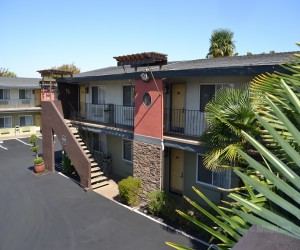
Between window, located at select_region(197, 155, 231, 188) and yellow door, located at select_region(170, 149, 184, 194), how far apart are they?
1.18 meters

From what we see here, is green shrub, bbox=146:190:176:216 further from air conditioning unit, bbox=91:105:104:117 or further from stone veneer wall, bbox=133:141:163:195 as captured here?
air conditioning unit, bbox=91:105:104:117

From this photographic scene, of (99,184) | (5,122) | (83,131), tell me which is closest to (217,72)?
(99,184)

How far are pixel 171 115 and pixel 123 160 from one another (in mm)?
5638

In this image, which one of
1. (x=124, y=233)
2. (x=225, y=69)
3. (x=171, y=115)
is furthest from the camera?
(x=171, y=115)

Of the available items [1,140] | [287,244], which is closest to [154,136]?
[287,244]

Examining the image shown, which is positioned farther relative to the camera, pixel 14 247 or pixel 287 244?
pixel 14 247

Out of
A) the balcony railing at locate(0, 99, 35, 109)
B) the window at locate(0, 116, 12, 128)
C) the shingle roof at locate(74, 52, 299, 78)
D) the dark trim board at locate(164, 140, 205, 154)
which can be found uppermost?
the shingle roof at locate(74, 52, 299, 78)

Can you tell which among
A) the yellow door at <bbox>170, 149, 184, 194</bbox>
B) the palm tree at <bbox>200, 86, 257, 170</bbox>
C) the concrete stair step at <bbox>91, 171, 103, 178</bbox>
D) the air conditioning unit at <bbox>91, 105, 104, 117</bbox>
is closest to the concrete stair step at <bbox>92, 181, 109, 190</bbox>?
the concrete stair step at <bbox>91, 171, 103, 178</bbox>

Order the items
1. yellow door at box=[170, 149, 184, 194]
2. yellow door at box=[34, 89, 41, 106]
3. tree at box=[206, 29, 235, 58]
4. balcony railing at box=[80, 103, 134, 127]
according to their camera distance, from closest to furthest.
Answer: yellow door at box=[170, 149, 184, 194] < balcony railing at box=[80, 103, 134, 127] < tree at box=[206, 29, 235, 58] < yellow door at box=[34, 89, 41, 106]

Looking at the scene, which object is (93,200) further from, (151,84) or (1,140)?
(1,140)

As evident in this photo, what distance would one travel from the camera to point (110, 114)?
56.1ft

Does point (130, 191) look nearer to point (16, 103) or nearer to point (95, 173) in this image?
point (95, 173)

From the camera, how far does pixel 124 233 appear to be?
10.5 m

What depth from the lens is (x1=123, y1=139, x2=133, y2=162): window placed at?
1689 centimetres
